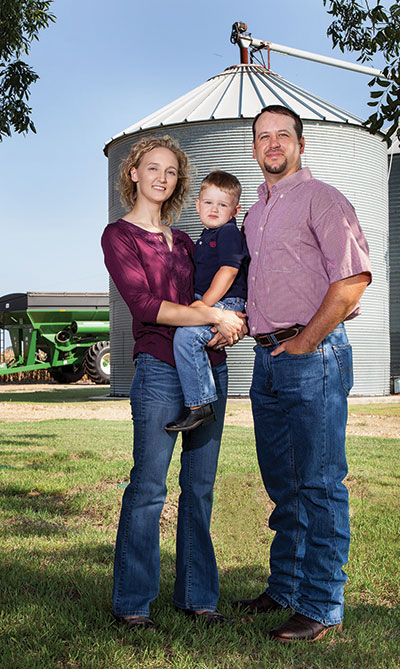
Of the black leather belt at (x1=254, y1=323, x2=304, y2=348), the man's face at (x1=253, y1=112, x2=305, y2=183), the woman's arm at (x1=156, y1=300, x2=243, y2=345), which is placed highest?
the man's face at (x1=253, y1=112, x2=305, y2=183)

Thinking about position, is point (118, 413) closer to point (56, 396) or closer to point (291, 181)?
point (56, 396)

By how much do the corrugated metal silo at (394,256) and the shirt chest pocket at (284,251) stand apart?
56.7 ft

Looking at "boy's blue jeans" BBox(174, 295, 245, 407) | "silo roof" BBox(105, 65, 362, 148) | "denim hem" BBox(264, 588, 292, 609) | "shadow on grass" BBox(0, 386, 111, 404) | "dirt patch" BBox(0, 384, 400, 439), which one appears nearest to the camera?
"boy's blue jeans" BBox(174, 295, 245, 407)

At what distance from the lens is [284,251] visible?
115 inches

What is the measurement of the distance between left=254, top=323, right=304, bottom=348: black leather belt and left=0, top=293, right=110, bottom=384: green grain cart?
1888cm

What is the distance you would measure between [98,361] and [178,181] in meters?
18.8

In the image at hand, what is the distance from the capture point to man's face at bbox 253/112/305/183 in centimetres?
300

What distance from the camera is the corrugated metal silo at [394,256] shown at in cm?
1975

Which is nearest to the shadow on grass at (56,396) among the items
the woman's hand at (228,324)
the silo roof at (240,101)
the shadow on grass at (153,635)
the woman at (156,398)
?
the silo roof at (240,101)

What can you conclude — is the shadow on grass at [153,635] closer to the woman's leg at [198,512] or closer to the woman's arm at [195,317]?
the woman's leg at [198,512]

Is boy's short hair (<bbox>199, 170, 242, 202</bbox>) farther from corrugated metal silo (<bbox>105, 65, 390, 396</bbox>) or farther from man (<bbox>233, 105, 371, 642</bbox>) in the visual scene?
corrugated metal silo (<bbox>105, 65, 390, 396</bbox>)

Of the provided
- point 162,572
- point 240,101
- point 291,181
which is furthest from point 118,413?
point 291,181

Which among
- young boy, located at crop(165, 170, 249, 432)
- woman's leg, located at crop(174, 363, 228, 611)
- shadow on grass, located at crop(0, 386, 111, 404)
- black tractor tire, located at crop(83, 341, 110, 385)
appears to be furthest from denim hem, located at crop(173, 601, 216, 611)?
black tractor tire, located at crop(83, 341, 110, 385)

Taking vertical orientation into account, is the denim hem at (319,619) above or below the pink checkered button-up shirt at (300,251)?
below
